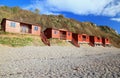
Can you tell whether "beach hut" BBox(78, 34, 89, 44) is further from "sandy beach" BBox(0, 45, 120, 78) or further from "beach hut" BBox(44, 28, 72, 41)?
"sandy beach" BBox(0, 45, 120, 78)

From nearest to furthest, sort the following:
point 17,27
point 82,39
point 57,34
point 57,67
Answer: point 57,67 → point 17,27 → point 57,34 → point 82,39

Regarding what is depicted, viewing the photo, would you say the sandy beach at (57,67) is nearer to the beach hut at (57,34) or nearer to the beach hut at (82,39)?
the beach hut at (57,34)

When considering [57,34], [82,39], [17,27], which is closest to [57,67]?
[17,27]

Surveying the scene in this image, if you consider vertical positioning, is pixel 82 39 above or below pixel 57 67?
above

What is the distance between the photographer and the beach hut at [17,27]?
129ft

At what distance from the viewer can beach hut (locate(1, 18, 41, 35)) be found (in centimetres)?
3919

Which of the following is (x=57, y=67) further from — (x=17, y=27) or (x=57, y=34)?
(x=57, y=34)

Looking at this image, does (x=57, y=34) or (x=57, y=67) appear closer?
(x=57, y=67)

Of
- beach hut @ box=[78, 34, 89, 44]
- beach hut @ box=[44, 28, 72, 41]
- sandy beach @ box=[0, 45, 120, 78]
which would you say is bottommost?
sandy beach @ box=[0, 45, 120, 78]

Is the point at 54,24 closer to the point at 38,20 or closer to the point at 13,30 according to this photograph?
the point at 38,20

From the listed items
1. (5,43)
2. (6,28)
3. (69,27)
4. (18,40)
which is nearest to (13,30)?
(6,28)

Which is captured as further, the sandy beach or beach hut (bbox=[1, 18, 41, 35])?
beach hut (bbox=[1, 18, 41, 35])

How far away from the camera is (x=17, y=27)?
135 ft

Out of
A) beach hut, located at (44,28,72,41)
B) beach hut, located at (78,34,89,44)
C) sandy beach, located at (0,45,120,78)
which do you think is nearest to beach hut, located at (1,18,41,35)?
beach hut, located at (44,28,72,41)
